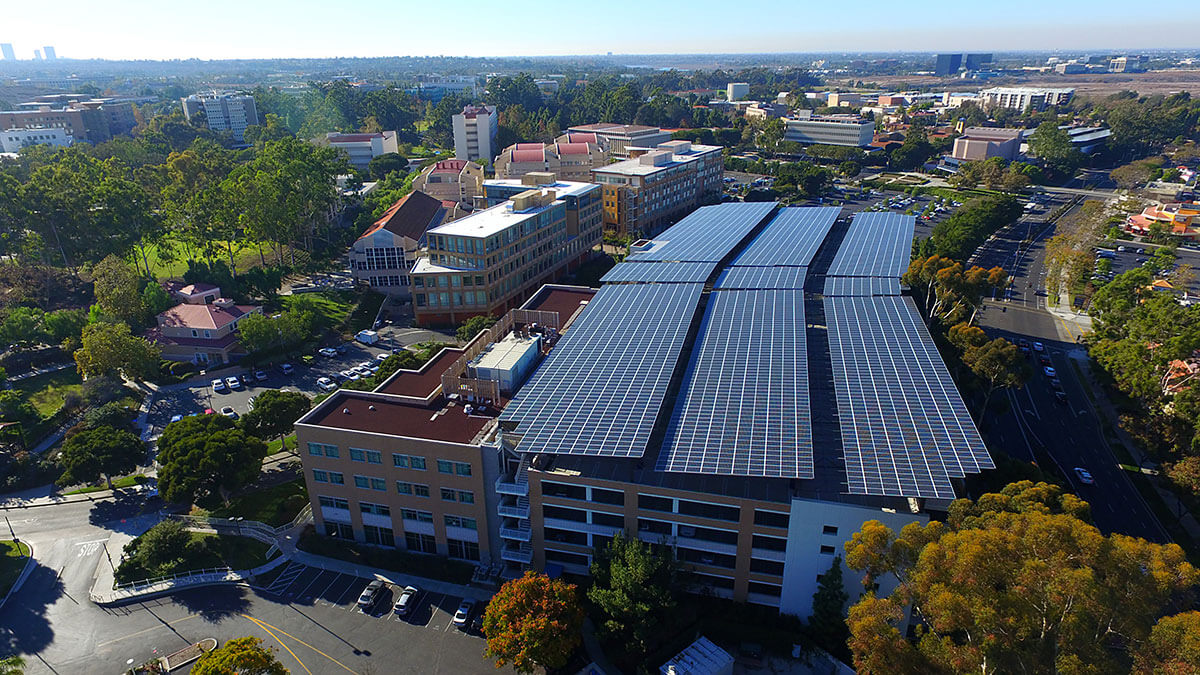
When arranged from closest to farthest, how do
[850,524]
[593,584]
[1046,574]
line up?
[1046,574]
[850,524]
[593,584]

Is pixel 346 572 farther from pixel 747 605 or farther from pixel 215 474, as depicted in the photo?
pixel 747 605

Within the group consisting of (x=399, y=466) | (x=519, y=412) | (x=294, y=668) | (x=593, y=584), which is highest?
(x=519, y=412)

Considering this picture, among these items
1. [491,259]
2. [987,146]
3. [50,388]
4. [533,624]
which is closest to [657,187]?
[491,259]

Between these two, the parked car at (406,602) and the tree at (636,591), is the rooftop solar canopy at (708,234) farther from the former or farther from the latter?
the parked car at (406,602)

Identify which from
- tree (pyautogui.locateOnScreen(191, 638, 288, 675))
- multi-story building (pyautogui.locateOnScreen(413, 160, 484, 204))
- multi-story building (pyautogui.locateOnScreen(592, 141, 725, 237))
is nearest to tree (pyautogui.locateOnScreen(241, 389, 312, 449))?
tree (pyautogui.locateOnScreen(191, 638, 288, 675))

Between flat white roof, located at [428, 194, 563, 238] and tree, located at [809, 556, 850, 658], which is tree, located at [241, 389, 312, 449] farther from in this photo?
tree, located at [809, 556, 850, 658]

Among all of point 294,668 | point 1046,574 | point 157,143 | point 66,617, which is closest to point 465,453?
point 294,668

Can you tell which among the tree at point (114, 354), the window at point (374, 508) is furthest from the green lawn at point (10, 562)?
the window at point (374, 508)
